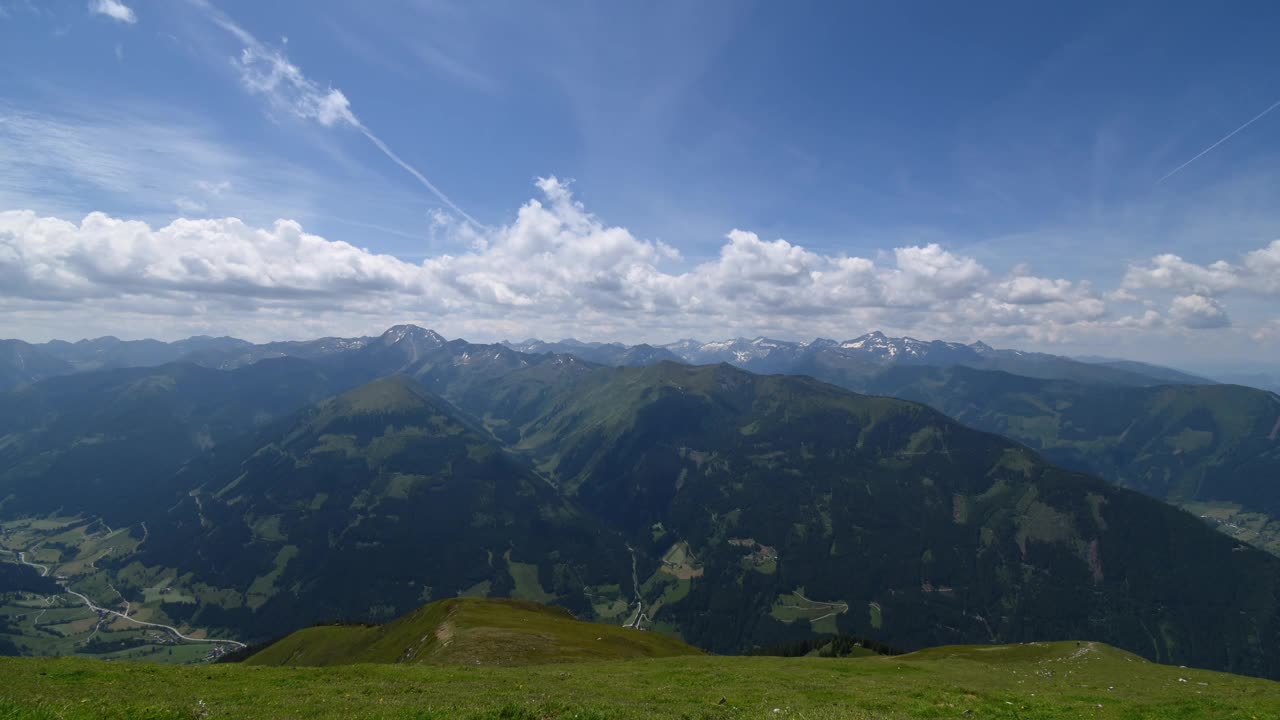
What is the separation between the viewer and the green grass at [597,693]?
2588cm

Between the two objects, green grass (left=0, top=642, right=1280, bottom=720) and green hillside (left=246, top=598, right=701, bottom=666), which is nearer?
green grass (left=0, top=642, right=1280, bottom=720)

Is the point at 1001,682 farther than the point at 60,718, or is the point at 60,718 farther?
the point at 1001,682

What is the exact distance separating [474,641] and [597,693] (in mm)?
50913

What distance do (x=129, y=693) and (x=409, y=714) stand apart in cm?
2296

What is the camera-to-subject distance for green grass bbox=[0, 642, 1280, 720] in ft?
84.9

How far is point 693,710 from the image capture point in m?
29.7

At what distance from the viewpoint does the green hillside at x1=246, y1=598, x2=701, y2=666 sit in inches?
2899

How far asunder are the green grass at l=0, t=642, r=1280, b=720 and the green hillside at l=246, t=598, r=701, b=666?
21350 mm

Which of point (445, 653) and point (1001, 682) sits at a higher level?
point (1001, 682)

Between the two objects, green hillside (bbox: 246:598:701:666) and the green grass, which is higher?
the green grass

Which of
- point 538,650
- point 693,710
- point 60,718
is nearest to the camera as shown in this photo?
point 60,718

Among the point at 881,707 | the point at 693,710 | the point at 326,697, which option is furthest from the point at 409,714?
the point at 881,707

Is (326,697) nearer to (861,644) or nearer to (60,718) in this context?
(60,718)

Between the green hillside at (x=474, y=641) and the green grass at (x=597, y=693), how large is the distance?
70.0 feet
